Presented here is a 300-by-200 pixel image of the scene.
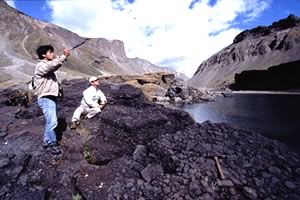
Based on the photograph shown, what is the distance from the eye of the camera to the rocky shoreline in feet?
25.1

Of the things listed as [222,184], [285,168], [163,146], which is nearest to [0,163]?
[163,146]

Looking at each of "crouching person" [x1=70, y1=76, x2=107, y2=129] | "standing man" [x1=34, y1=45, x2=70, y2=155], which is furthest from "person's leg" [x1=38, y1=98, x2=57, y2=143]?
"crouching person" [x1=70, y1=76, x2=107, y2=129]

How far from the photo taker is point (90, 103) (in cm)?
1091

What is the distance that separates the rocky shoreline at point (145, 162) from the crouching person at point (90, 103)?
0.87 ft

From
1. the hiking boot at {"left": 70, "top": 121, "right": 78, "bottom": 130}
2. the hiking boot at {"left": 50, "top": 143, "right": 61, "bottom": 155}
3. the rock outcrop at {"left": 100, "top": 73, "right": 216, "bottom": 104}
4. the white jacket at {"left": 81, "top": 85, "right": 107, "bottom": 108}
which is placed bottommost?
the rock outcrop at {"left": 100, "top": 73, "right": 216, "bottom": 104}

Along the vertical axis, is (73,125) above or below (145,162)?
above

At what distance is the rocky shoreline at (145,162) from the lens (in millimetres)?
7664

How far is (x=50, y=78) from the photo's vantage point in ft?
29.1

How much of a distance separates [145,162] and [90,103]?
3319mm

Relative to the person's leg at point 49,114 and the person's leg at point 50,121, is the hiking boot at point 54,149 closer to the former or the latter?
the person's leg at point 50,121

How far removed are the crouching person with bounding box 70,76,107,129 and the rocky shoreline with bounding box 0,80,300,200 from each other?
10.4 inches

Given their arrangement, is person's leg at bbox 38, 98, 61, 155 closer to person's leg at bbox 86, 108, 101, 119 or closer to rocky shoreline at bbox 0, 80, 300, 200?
rocky shoreline at bbox 0, 80, 300, 200

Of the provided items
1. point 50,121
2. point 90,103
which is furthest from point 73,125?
point 50,121

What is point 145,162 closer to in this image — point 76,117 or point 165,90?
point 76,117
